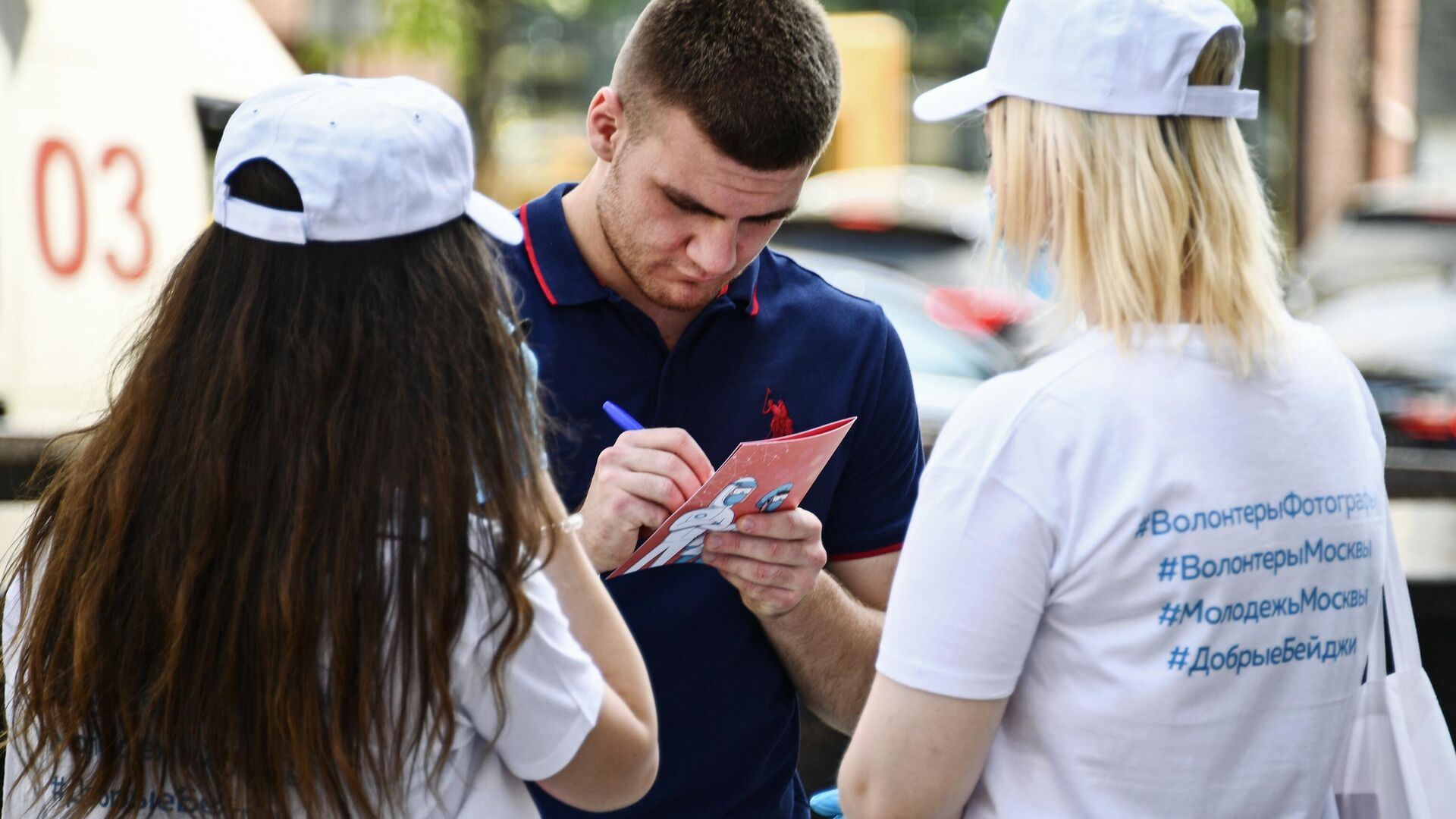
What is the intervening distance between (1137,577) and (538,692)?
2.16ft

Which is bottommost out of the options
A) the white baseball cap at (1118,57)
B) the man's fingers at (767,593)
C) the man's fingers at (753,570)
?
the man's fingers at (767,593)

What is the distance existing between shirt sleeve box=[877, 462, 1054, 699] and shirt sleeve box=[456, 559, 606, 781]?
355 millimetres

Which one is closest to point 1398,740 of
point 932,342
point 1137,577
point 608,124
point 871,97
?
point 1137,577

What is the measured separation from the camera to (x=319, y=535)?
4.96 feet

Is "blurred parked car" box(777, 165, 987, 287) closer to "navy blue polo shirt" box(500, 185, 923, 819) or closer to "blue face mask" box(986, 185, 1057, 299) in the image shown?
"navy blue polo shirt" box(500, 185, 923, 819)

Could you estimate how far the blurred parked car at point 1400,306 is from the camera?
701 centimetres

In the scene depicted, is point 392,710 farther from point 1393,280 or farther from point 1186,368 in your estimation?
point 1393,280

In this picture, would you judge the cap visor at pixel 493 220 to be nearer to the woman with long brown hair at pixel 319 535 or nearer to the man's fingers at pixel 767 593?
the woman with long brown hair at pixel 319 535

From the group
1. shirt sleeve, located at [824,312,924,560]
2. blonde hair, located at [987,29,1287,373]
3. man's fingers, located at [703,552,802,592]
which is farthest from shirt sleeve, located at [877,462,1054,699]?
shirt sleeve, located at [824,312,924,560]

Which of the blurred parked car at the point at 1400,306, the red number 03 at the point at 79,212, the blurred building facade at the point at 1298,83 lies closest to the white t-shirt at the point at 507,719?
the red number 03 at the point at 79,212

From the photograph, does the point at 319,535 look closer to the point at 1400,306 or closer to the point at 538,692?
the point at 538,692

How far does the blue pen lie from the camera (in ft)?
6.95

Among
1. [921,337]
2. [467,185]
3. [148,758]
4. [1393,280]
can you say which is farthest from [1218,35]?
[1393,280]

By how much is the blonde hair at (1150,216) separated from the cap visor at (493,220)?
1.92ft
